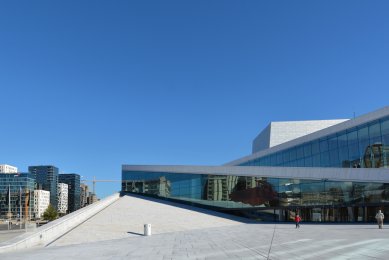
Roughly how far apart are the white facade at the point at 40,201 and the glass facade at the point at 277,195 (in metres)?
128

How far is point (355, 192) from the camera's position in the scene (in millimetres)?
29578

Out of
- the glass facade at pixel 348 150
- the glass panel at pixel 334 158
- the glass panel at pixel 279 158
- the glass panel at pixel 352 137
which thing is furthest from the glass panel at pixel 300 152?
the glass panel at pixel 352 137

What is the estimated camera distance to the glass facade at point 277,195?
2970 centimetres

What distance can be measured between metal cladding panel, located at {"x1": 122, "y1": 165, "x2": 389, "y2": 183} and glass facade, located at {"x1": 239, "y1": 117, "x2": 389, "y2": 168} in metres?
2.92

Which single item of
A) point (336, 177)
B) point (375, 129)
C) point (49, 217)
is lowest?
point (49, 217)

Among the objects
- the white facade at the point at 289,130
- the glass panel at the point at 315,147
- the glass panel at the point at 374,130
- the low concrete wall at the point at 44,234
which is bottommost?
the low concrete wall at the point at 44,234

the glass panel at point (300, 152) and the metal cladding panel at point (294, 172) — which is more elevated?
the glass panel at point (300, 152)

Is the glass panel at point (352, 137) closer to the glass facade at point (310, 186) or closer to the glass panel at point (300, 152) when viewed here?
the glass facade at point (310, 186)

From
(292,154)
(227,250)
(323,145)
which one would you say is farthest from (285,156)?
(227,250)

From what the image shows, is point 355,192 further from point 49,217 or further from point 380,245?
point 49,217

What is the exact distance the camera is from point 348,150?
34.2m

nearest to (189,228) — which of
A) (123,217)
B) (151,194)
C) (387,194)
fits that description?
(123,217)

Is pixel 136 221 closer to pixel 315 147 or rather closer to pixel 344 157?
pixel 344 157

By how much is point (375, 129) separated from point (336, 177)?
4.40 meters
